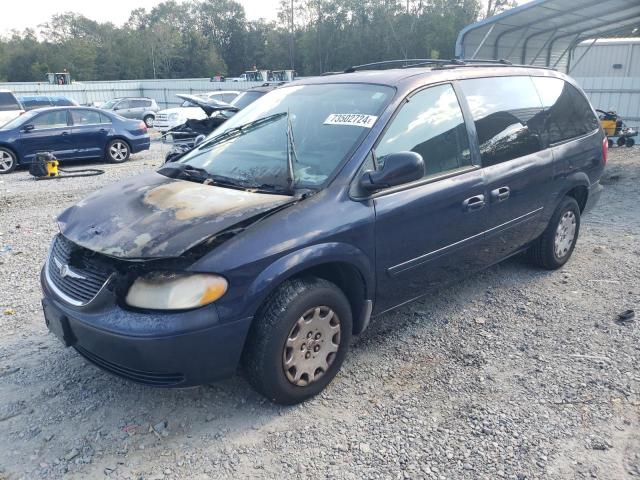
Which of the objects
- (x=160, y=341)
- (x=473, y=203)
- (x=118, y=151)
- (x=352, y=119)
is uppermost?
(x=352, y=119)

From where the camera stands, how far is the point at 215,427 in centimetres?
290

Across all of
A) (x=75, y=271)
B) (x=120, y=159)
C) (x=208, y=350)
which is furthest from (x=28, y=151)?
(x=208, y=350)

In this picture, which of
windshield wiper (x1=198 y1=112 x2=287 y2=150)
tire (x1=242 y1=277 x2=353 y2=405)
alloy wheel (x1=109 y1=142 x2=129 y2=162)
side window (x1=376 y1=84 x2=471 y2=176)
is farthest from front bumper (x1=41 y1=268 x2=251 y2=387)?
alloy wheel (x1=109 y1=142 x2=129 y2=162)

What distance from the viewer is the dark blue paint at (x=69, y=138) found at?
11.8m

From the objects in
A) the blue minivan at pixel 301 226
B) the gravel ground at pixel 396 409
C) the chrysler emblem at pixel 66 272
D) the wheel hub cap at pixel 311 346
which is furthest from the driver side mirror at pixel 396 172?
the chrysler emblem at pixel 66 272

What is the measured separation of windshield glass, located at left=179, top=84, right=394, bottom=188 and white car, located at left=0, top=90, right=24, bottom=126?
49.5ft

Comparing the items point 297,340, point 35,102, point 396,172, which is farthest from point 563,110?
point 35,102

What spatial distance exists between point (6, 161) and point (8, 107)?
5.91m

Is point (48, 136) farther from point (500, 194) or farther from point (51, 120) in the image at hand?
point (500, 194)

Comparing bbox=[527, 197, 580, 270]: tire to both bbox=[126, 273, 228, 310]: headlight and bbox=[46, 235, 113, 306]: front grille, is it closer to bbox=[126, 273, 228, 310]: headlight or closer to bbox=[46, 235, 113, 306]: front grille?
bbox=[126, 273, 228, 310]: headlight

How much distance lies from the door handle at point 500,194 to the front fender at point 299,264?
136 cm

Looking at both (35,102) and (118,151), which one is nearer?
(118,151)

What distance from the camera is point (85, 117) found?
42.0ft

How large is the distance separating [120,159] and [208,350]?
1199 cm
